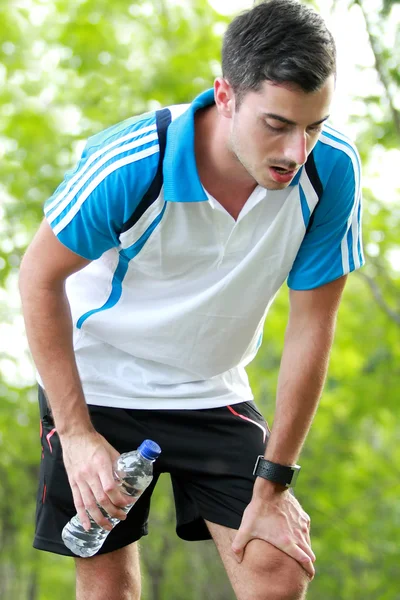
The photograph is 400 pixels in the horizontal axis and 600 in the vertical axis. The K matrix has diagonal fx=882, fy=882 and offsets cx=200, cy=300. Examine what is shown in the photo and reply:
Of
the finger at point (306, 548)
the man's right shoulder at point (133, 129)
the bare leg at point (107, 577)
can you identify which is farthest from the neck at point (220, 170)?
the bare leg at point (107, 577)

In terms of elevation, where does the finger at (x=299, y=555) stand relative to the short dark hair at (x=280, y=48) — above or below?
below

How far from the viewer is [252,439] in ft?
11.2

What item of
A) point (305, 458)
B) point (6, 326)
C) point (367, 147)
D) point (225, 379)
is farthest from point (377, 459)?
point (225, 379)

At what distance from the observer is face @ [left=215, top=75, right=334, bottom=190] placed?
2775 mm

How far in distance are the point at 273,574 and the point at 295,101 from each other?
1610mm

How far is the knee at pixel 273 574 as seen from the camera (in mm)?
3045

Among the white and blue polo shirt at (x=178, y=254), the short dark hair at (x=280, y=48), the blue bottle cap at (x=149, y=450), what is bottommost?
the blue bottle cap at (x=149, y=450)

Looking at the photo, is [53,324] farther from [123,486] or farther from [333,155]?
[333,155]

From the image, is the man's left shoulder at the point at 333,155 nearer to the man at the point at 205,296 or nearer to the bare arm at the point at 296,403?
the man at the point at 205,296

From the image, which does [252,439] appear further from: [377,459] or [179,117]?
[377,459]

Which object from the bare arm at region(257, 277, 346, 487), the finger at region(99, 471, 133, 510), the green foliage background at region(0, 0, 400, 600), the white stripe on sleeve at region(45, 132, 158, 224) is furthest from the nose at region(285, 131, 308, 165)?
the green foliage background at region(0, 0, 400, 600)

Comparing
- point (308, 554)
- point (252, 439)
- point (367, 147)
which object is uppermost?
point (367, 147)

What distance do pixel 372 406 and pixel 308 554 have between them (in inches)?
348

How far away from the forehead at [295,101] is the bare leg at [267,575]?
1.48 meters
